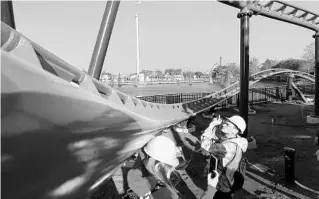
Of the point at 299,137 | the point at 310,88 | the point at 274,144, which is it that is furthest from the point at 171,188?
the point at 310,88

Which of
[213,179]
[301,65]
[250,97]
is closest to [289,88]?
[250,97]

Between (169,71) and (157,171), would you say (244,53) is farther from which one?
(169,71)

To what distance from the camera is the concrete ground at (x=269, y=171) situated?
14.6 ft

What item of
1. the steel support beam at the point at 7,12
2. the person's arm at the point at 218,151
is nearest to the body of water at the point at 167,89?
the person's arm at the point at 218,151

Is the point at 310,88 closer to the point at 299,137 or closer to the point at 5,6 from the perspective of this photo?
the point at 299,137

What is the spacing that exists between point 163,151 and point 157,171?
0.18 meters

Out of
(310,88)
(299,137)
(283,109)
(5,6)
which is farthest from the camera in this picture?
(310,88)

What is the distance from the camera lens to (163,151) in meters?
2.30

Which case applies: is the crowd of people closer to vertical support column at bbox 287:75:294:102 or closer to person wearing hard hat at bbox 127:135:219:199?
person wearing hard hat at bbox 127:135:219:199

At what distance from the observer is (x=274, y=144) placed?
7.66m

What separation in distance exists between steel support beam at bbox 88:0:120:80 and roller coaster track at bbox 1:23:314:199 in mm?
1980

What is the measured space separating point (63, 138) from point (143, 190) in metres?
1.68

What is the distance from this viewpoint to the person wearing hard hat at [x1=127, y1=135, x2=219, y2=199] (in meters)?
2.30

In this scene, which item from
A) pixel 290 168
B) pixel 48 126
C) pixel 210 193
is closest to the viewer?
pixel 48 126
